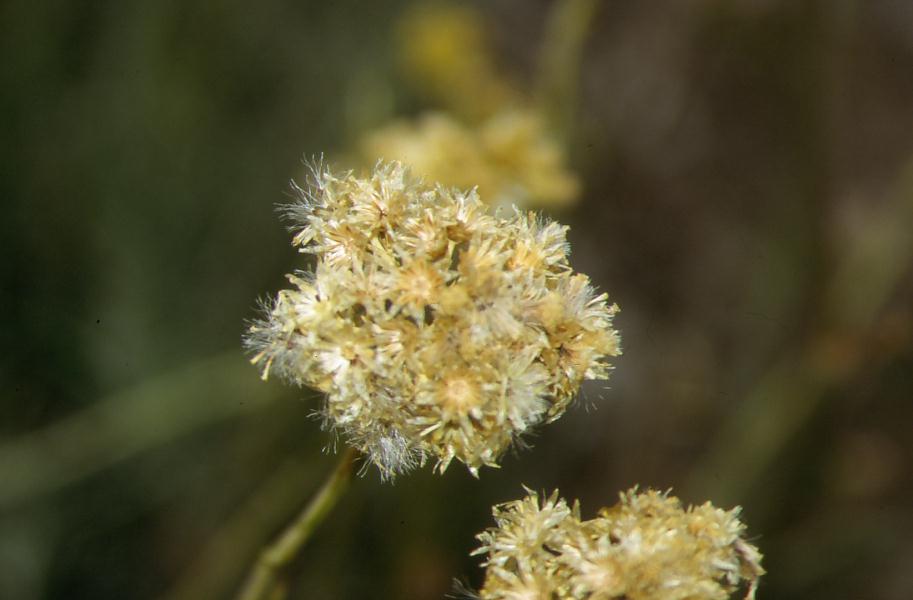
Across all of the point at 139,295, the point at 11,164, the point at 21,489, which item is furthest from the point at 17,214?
the point at 21,489

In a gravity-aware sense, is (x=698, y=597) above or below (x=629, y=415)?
below

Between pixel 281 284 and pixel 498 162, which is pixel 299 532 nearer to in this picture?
pixel 498 162

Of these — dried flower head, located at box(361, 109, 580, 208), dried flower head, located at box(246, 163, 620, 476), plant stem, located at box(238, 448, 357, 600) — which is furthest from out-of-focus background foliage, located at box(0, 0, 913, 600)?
dried flower head, located at box(246, 163, 620, 476)

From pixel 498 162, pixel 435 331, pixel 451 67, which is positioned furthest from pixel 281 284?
pixel 435 331

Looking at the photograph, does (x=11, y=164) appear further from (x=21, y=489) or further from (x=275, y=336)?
(x=275, y=336)

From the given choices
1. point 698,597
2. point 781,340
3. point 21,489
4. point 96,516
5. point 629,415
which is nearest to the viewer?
point 698,597

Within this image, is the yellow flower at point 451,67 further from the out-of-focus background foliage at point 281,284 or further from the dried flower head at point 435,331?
the dried flower head at point 435,331
